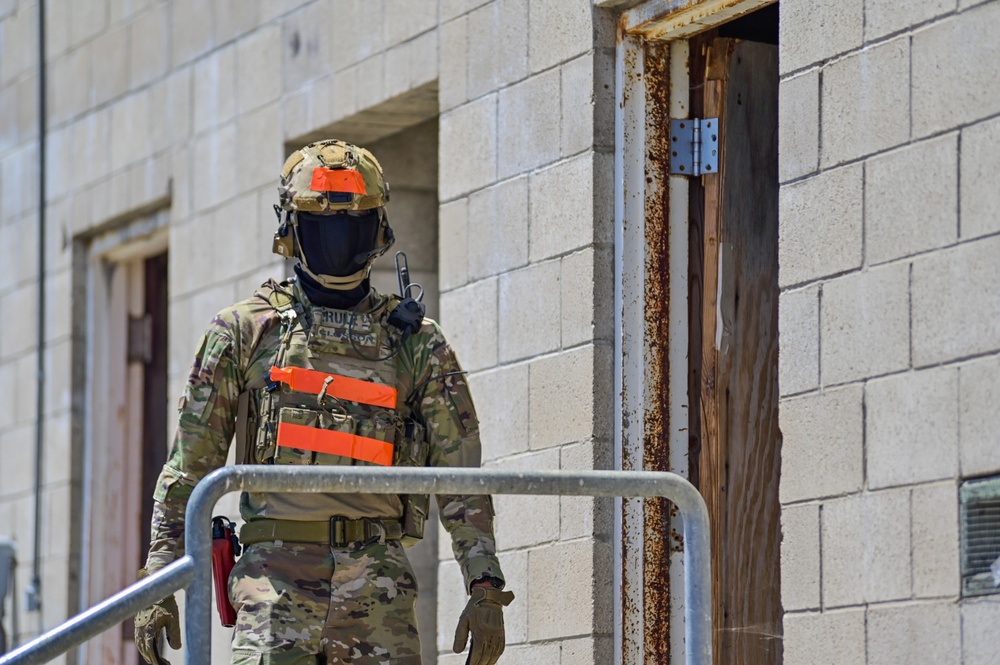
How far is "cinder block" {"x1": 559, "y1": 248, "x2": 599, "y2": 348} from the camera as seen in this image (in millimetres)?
6121

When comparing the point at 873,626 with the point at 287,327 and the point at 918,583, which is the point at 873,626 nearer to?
the point at 918,583

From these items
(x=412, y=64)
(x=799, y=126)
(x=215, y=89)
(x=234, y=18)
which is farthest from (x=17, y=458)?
(x=799, y=126)

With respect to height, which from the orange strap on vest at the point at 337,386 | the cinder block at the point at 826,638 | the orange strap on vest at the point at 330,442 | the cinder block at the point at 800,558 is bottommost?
the cinder block at the point at 826,638

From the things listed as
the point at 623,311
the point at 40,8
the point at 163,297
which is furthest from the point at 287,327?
the point at 40,8

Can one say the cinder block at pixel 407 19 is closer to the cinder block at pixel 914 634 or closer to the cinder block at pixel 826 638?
the cinder block at pixel 826 638

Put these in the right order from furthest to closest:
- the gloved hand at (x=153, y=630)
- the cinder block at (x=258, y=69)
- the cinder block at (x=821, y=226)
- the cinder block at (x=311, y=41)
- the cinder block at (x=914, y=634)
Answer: the cinder block at (x=258, y=69) < the cinder block at (x=311, y=41) < the cinder block at (x=821, y=226) < the gloved hand at (x=153, y=630) < the cinder block at (x=914, y=634)

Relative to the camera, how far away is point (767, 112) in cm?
622

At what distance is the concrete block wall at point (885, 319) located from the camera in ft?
15.3

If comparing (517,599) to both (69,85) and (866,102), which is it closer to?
(866,102)

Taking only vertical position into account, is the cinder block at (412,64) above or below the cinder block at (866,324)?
above

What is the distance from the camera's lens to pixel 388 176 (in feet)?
26.0

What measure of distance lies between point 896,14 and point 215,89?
13.8ft

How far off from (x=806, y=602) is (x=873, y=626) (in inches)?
10.9

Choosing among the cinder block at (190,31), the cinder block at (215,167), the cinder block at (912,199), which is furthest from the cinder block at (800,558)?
the cinder block at (190,31)
